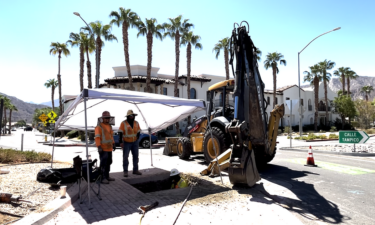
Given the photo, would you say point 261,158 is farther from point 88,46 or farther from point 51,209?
point 88,46

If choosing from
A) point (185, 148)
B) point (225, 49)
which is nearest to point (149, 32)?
point (225, 49)

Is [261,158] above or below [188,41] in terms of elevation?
below

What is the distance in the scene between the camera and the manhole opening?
7887 mm

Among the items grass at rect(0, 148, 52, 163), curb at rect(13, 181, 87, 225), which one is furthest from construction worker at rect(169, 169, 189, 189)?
grass at rect(0, 148, 52, 163)

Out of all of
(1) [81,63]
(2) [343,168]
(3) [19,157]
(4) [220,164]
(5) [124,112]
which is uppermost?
(1) [81,63]

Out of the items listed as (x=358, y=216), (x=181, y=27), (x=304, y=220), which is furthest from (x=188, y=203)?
(x=181, y=27)

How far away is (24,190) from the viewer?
20.2ft

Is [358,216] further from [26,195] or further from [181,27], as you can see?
[181,27]

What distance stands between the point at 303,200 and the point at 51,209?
16.3 feet

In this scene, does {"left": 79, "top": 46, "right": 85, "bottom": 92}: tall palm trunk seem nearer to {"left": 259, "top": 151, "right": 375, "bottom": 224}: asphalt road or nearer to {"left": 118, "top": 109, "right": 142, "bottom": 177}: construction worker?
{"left": 118, "top": 109, "right": 142, "bottom": 177}: construction worker

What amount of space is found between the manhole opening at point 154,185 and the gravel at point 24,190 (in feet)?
7.34

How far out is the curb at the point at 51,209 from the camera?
436 centimetres

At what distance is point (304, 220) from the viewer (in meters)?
4.75

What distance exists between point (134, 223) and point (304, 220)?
113 inches
